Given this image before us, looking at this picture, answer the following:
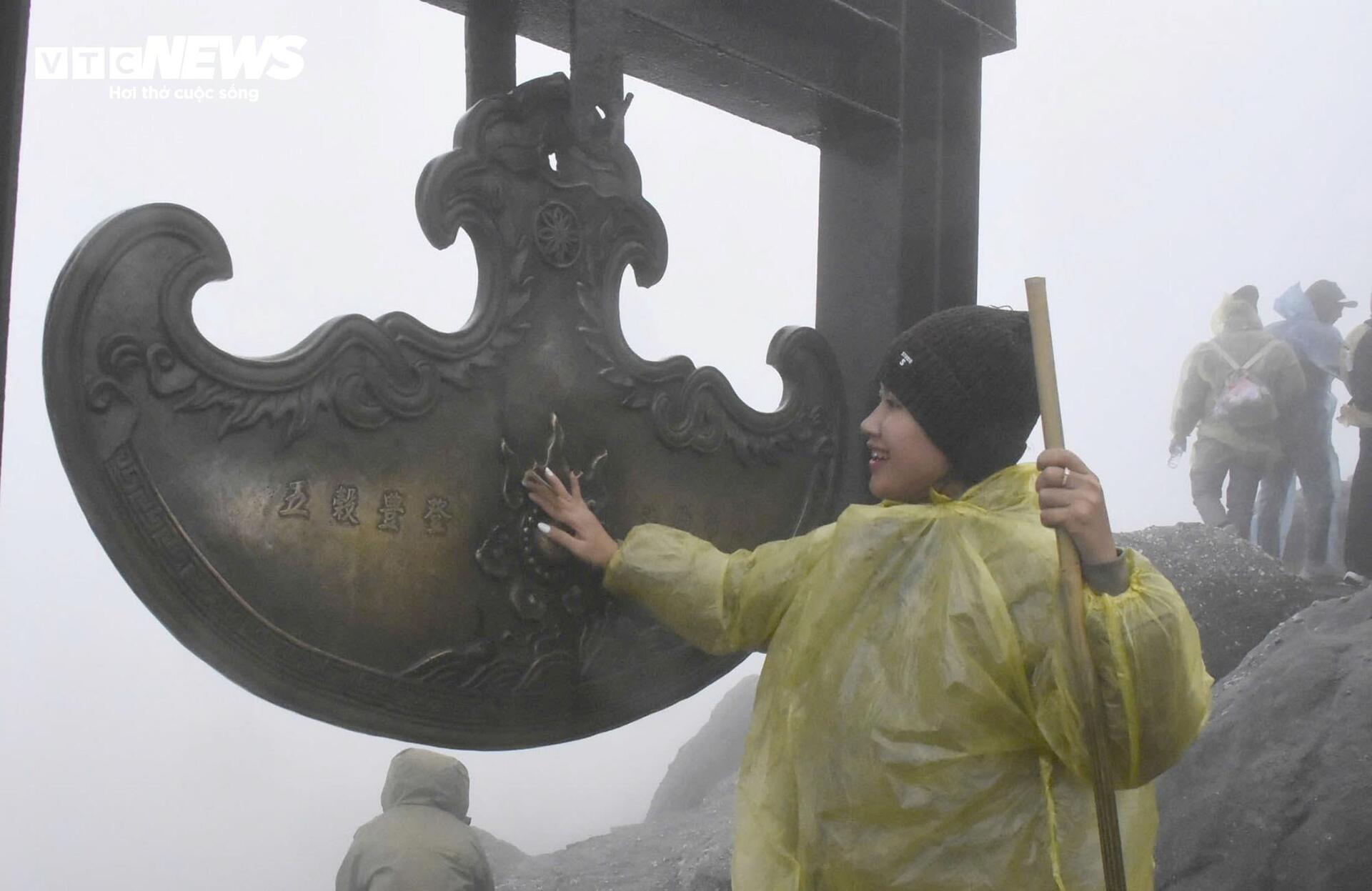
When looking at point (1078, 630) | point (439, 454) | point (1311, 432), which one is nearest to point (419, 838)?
point (439, 454)

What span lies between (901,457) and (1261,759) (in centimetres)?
242

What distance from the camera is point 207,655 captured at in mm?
1356

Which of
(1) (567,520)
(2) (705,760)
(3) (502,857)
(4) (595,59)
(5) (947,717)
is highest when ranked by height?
(4) (595,59)

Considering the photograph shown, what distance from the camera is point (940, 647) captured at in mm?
1426

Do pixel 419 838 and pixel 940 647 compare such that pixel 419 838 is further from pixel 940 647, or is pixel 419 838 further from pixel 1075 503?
pixel 1075 503

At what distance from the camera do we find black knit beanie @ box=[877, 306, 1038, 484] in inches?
59.6

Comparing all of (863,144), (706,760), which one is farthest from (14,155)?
(706,760)

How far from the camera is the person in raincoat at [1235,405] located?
600cm

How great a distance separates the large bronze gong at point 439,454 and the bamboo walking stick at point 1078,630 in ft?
1.85

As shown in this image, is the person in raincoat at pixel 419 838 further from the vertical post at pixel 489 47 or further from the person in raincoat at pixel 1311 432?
the person in raincoat at pixel 1311 432

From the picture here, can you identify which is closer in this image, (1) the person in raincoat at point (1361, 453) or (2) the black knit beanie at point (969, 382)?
(2) the black knit beanie at point (969, 382)

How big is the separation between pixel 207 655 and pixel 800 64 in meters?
1.20

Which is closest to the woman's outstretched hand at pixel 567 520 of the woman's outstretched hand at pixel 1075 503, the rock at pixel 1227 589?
the woman's outstretched hand at pixel 1075 503

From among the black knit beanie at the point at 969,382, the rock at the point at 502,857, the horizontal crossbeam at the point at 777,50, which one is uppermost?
the horizontal crossbeam at the point at 777,50
